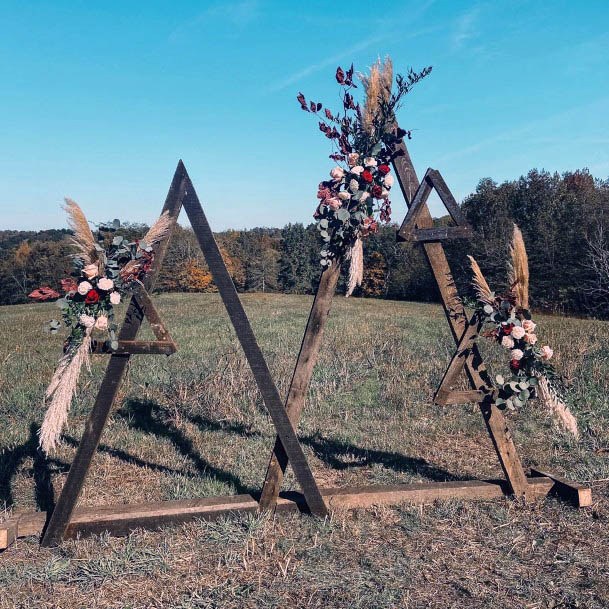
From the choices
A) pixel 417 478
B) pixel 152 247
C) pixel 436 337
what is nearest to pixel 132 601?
pixel 152 247

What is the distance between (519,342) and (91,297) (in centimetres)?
306

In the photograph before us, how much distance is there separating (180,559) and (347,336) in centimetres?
1140

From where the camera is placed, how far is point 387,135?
4145 millimetres

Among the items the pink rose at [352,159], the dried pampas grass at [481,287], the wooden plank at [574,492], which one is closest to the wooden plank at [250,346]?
the pink rose at [352,159]

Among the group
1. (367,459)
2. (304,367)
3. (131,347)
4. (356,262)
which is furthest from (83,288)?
(367,459)

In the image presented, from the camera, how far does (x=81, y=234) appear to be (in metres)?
3.63

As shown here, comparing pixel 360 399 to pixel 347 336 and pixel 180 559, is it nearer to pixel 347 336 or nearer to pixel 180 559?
pixel 180 559

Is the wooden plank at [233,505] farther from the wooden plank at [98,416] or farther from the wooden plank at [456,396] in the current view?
the wooden plank at [456,396]

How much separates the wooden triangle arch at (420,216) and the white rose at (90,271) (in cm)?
212

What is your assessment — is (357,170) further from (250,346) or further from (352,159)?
(250,346)

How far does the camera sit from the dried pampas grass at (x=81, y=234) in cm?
363

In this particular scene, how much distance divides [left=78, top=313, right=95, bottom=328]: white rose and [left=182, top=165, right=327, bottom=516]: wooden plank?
84cm

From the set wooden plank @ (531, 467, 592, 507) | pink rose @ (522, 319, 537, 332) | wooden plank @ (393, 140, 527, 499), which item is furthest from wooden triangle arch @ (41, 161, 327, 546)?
wooden plank @ (531, 467, 592, 507)

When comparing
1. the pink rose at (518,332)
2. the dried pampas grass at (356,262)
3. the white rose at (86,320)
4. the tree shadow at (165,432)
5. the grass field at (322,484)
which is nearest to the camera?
the grass field at (322,484)
